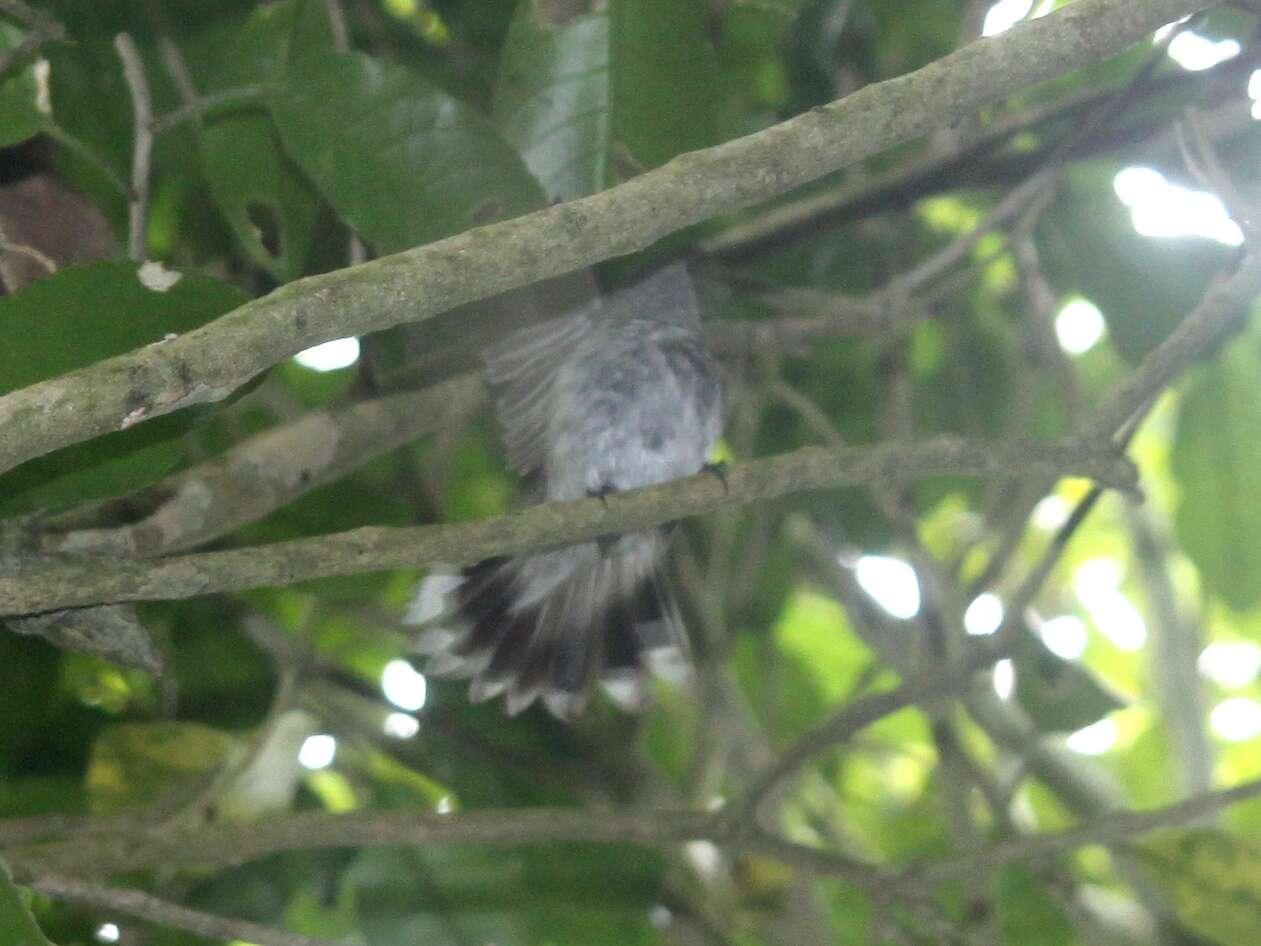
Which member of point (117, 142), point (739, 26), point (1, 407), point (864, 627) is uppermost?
point (739, 26)

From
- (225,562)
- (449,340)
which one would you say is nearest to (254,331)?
(225,562)

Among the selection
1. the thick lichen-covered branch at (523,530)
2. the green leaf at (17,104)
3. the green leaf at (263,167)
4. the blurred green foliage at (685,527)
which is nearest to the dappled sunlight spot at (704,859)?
the blurred green foliage at (685,527)

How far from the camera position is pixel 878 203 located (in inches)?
138

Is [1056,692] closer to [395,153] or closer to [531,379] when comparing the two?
[531,379]

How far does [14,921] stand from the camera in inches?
71.2

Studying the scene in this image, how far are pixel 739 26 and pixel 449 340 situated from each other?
1.27 m

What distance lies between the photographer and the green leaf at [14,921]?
1.80 meters

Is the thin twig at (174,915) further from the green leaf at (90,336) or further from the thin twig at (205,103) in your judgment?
the thin twig at (205,103)

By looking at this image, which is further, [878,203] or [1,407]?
Answer: [878,203]

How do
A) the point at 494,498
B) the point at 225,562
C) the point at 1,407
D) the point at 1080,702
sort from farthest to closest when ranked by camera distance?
1. the point at 494,498
2. the point at 1080,702
3. the point at 225,562
4. the point at 1,407

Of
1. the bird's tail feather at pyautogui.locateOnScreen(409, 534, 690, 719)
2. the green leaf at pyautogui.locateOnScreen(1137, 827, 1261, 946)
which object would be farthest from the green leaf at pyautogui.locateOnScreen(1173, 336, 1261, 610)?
the bird's tail feather at pyautogui.locateOnScreen(409, 534, 690, 719)

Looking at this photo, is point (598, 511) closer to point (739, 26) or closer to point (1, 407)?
point (1, 407)

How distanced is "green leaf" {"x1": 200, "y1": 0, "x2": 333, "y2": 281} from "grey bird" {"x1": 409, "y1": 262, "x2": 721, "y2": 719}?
22.3 inches

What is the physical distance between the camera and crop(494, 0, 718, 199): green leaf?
2.55 metres
